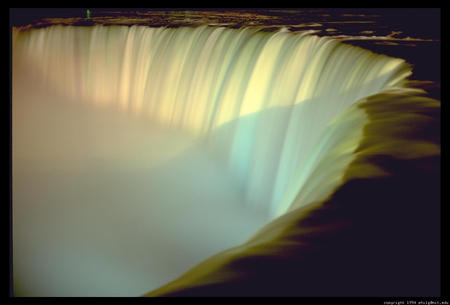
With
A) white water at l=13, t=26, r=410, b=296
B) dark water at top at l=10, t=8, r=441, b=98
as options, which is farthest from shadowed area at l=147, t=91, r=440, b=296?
dark water at top at l=10, t=8, r=441, b=98

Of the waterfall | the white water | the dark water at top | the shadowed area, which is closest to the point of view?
the shadowed area

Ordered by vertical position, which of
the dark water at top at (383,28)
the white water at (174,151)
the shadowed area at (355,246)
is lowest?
the white water at (174,151)

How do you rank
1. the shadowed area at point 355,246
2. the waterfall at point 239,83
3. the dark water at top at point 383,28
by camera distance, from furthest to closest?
the waterfall at point 239,83 < the dark water at top at point 383,28 < the shadowed area at point 355,246

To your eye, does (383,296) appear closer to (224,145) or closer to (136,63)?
(224,145)

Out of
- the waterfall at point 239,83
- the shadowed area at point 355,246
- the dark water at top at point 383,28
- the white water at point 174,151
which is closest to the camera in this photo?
the shadowed area at point 355,246

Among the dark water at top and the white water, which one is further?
the white water

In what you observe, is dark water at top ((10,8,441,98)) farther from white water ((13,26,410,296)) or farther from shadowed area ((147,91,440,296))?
shadowed area ((147,91,440,296))

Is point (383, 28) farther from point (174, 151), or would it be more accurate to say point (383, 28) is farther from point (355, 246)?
point (355, 246)

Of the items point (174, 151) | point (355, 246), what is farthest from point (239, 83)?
point (355, 246)

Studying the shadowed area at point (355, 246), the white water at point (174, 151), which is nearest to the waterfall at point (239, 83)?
the white water at point (174, 151)

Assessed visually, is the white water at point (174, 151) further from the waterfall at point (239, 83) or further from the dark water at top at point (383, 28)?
the dark water at top at point (383, 28)
